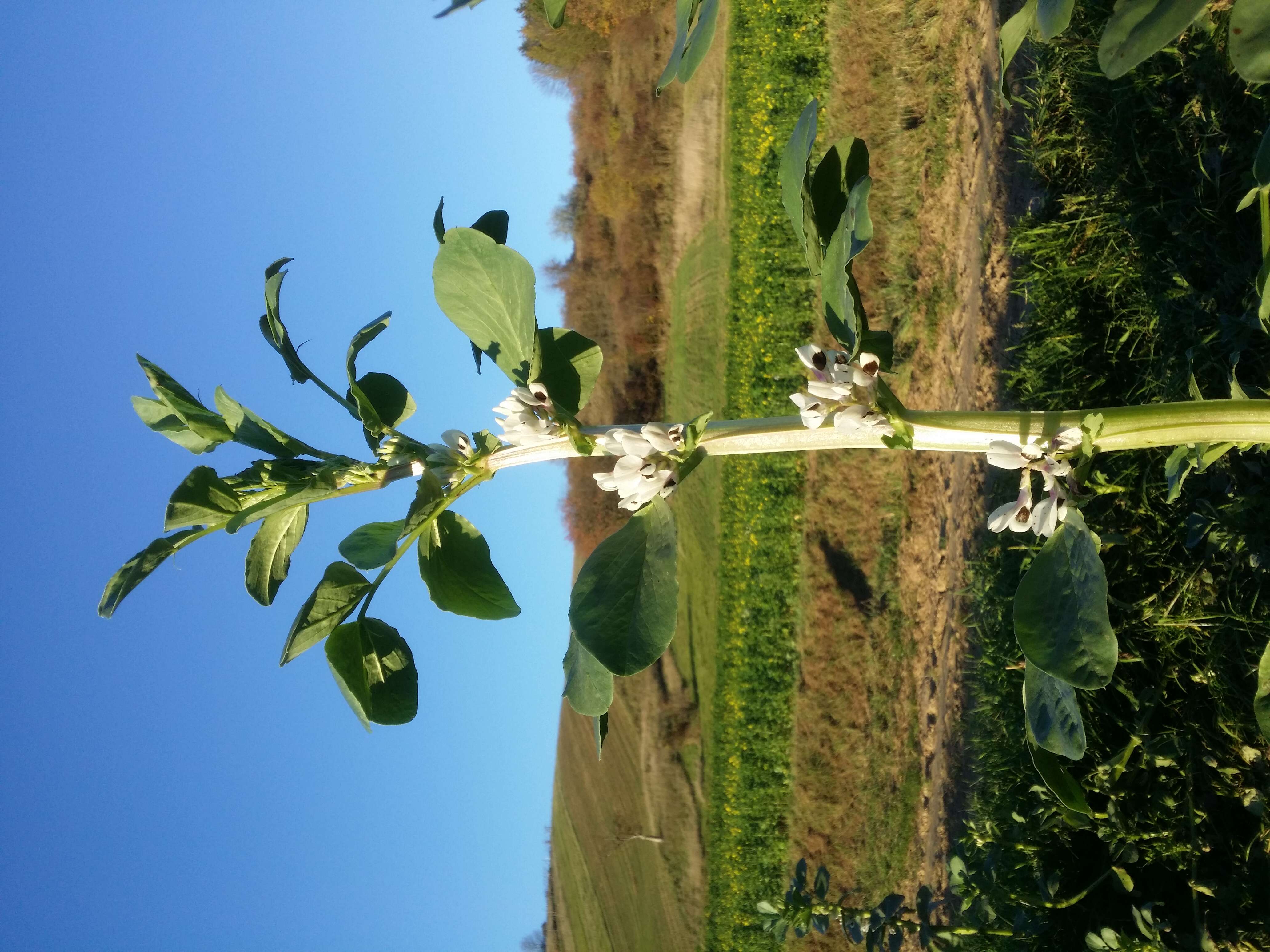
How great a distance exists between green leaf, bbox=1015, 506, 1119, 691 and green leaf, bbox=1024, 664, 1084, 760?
2 cm

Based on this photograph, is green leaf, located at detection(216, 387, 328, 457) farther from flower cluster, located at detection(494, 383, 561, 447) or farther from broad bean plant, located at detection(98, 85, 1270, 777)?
flower cluster, located at detection(494, 383, 561, 447)

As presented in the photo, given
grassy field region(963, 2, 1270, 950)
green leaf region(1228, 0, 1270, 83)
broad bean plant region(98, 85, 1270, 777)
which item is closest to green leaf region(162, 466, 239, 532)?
broad bean plant region(98, 85, 1270, 777)

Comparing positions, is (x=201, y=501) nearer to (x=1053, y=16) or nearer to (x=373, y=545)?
(x=373, y=545)

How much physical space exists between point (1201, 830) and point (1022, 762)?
688mm

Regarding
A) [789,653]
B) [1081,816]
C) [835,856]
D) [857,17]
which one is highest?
[857,17]

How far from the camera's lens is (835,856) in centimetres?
483

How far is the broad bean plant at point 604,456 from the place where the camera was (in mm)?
781

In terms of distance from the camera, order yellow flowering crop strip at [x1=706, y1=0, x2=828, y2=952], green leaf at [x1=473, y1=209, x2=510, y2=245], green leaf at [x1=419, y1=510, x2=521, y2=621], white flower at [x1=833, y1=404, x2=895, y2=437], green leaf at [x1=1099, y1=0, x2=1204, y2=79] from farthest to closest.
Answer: yellow flowering crop strip at [x1=706, y1=0, x2=828, y2=952], green leaf at [x1=473, y1=209, x2=510, y2=245], green leaf at [x1=419, y1=510, x2=521, y2=621], white flower at [x1=833, y1=404, x2=895, y2=437], green leaf at [x1=1099, y1=0, x2=1204, y2=79]

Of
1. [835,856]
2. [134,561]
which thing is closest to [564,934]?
[835,856]

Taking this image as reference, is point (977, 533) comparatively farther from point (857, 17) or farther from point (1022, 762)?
point (857, 17)

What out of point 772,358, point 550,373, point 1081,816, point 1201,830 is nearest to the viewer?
point 550,373

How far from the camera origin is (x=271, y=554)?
1.04 m

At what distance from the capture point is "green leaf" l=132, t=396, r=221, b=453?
1125 millimetres

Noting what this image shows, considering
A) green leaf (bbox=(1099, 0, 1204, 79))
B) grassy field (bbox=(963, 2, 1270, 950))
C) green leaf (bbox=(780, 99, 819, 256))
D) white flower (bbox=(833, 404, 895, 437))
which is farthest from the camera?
grassy field (bbox=(963, 2, 1270, 950))
